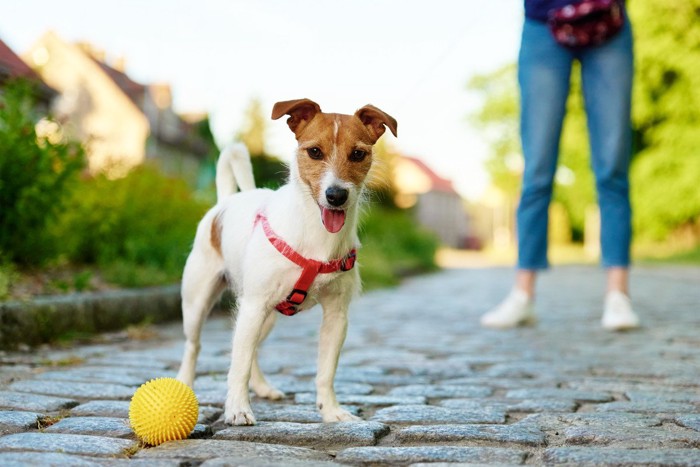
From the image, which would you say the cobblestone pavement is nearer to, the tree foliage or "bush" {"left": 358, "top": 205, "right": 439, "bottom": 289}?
"bush" {"left": 358, "top": 205, "right": 439, "bottom": 289}

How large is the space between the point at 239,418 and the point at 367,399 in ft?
2.58

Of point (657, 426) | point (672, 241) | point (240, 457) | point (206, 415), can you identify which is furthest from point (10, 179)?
point (672, 241)

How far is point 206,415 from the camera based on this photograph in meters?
2.98

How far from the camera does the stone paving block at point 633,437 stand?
8.13 ft

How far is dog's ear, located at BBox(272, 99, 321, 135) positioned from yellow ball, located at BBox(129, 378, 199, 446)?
1.06m

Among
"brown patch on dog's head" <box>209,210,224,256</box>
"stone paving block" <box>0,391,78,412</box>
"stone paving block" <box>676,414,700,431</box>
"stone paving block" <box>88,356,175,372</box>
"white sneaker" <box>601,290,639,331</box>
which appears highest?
"brown patch on dog's head" <box>209,210,224,256</box>

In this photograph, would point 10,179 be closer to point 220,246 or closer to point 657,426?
point 220,246

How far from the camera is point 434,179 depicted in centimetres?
7662

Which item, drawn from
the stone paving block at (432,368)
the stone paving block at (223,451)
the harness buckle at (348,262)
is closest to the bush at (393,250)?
the stone paving block at (432,368)

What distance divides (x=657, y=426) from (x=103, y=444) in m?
1.87

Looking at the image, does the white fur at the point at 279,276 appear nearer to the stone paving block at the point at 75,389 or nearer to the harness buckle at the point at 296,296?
the harness buckle at the point at 296,296

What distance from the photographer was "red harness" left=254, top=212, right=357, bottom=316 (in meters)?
2.89

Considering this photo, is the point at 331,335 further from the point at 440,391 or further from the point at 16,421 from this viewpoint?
the point at 16,421

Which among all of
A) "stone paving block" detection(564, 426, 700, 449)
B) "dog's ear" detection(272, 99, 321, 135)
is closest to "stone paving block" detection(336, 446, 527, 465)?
"stone paving block" detection(564, 426, 700, 449)
